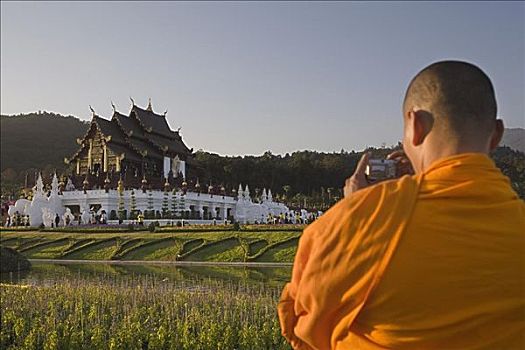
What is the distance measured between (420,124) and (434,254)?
397mm

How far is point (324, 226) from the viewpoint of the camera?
5.63 feet

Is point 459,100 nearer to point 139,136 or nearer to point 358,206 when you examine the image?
point 358,206

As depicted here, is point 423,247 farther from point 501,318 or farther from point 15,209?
point 15,209

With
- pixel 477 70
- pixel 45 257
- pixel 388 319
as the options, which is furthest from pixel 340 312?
pixel 45 257

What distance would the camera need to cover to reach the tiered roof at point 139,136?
46.1 m

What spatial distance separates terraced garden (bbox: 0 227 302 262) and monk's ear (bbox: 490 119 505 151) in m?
20.9

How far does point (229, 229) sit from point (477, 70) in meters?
27.1

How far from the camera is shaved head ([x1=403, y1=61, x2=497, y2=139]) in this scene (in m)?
1.75

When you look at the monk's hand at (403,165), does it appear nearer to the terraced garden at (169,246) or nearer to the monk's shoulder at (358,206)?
the monk's shoulder at (358,206)

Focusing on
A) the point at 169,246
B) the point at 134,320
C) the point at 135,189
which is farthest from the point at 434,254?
the point at 135,189

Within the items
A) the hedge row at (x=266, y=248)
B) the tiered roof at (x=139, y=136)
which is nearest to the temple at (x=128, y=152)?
the tiered roof at (x=139, y=136)

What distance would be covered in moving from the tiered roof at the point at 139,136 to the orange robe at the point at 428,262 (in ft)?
147

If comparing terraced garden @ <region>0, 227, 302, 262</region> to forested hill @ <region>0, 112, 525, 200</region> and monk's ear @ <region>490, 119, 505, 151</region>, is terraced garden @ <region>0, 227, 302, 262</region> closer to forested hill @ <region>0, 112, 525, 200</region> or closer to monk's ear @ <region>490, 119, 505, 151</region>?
monk's ear @ <region>490, 119, 505, 151</region>

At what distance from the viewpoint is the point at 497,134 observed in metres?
1.87
